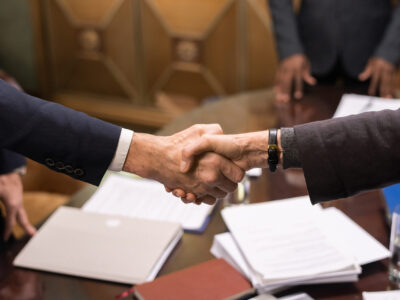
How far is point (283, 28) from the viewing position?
2471 mm

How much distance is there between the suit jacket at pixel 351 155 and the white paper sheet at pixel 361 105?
0.81 meters

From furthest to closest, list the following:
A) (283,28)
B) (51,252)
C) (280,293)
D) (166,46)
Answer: (166,46)
(283,28)
(51,252)
(280,293)

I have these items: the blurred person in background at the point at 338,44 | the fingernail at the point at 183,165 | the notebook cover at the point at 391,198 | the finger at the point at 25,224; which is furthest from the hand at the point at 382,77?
the finger at the point at 25,224

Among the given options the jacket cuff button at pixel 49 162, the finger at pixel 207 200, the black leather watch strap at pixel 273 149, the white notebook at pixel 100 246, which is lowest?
the white notebook at pixel 100 246

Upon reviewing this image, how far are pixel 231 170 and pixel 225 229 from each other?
0.51ft

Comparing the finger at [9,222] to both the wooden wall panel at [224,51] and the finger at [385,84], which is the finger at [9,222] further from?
the wooden wall panel at [224,51]

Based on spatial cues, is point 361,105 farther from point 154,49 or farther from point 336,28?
point 154,49

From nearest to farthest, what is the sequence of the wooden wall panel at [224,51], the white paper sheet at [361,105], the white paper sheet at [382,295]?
1. the white paper sheet at [382,295]
2. the white paper sheet at [361,105]
3. the wooden wall panel at [224,51]

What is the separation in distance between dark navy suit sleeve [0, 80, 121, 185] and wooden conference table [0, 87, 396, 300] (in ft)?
0.75

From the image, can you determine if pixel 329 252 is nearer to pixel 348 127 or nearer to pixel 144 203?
pixel 348 127

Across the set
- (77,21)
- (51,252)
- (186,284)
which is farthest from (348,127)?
(77,21)

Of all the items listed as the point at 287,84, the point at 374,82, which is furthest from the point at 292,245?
the point at 374,82

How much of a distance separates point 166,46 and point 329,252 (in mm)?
3167

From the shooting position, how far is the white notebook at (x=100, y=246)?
126 cm
